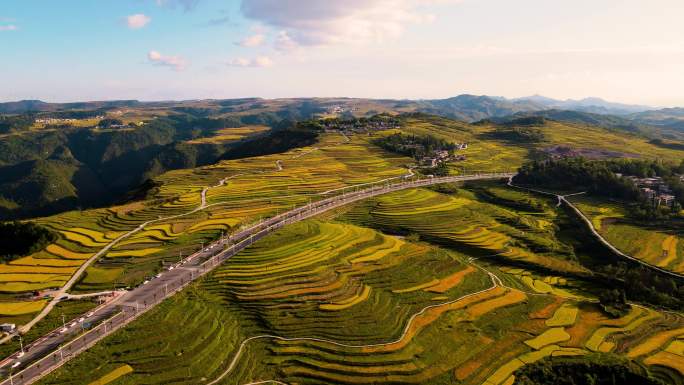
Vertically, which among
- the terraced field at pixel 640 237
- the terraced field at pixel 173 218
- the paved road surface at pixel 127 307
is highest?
the terraced field at pixel 173 218

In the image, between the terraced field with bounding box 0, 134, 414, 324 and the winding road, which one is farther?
the winding road

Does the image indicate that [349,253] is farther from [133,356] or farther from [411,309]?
[133,356]

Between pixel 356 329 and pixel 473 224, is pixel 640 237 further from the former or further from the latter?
pixel 356 329

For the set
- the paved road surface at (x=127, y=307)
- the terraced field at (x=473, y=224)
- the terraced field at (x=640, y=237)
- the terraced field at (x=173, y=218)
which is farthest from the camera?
the terraced field at (x=473, y=224)

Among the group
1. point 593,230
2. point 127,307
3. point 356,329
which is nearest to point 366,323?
point 356,329

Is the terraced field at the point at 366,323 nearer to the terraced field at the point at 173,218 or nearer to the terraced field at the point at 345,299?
Result: the terraced field at the point at 345,299

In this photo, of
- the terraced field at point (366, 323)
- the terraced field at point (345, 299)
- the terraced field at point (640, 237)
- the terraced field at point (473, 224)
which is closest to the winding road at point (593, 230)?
the terraced field at point (640, 237)

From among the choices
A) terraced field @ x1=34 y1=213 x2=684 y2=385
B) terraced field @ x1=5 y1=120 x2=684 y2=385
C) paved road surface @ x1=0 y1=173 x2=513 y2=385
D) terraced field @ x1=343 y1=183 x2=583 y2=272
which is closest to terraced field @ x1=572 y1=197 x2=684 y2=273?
terraced field @ x1=5 y1=120 x2=684 y2=385

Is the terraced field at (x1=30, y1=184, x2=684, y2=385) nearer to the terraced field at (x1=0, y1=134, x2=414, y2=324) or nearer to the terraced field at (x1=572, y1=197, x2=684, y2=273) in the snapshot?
Result: the terraced field at (x1=0, y1=134, x2=414, y2=324)
